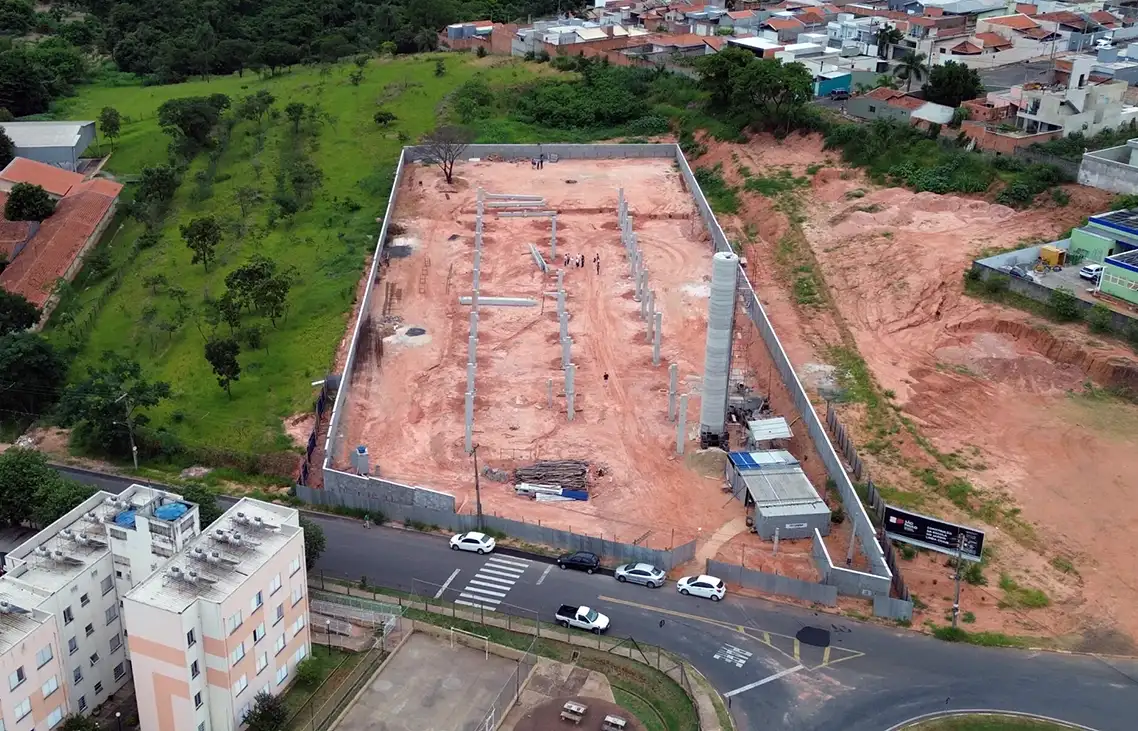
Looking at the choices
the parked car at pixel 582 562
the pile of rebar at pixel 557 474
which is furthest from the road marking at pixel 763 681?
the pile of rebar at pixel 557 474

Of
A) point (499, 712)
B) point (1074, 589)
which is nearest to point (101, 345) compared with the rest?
point (499, 712)

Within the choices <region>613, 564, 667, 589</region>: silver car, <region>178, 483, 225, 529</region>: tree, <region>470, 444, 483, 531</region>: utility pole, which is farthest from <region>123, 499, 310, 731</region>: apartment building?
<region>613, 564, 667, 589</region>: silver car

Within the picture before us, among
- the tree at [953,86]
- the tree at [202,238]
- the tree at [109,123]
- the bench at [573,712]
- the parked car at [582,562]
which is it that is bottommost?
the bench at [573,712]

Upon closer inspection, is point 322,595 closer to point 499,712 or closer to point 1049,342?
point 499,712

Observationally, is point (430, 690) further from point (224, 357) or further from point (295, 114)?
point (295, 114)

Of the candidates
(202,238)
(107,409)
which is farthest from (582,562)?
(202,238)

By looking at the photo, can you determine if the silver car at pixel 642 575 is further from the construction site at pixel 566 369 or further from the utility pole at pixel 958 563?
the utility pole at pixel 958 563
